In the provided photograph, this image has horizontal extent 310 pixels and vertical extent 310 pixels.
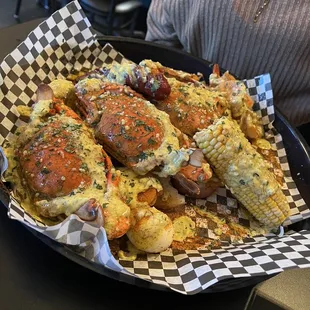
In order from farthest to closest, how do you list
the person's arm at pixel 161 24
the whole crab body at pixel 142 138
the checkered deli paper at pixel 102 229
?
the person's arm at pixel 161 24 < the whole crab body at pixel 142 138 < the checkered deli paper at pixel 102 229

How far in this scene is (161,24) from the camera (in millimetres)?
1609

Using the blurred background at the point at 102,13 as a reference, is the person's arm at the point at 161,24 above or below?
above

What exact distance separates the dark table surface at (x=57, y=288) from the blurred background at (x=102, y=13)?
2.32m

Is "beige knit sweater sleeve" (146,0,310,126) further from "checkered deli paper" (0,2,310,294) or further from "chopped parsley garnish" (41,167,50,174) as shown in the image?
"chopped parsley garnish" (41,167,50,174)

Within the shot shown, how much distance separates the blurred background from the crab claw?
7.74 feet

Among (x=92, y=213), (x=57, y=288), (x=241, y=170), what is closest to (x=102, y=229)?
(x=92, y=213)

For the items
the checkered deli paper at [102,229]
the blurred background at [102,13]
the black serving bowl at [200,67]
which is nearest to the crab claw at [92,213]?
the checkered deli paper at [102,229]

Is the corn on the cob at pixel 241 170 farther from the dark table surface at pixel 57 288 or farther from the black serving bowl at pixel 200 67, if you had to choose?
the dark table surface at pixel 57 288

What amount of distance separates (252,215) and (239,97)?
346 mm

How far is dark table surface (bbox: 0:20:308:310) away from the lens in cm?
86

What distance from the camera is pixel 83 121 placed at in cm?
114

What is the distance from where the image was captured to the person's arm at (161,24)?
158cm

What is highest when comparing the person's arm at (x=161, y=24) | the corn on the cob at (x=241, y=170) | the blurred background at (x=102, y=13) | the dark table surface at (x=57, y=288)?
the person's arm at (x=161, y=24)

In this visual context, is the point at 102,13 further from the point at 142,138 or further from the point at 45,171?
the point at 45,171
